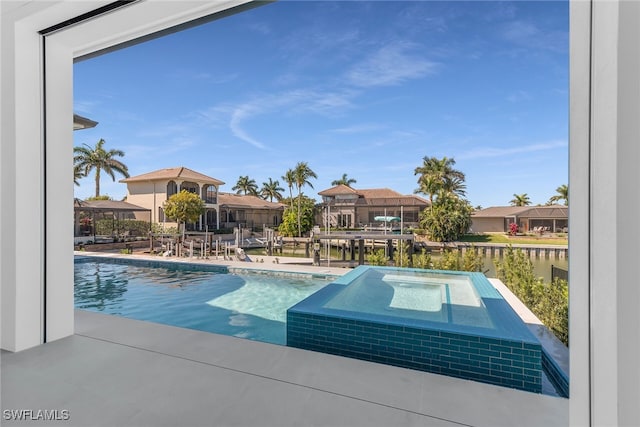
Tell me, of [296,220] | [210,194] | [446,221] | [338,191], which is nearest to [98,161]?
[210,194]

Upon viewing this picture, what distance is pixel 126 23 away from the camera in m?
2.35

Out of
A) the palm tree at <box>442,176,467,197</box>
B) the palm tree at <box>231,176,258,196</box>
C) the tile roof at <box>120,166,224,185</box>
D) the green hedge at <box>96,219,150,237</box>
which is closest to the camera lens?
the green hedge at <box>96,219,150,237</box>

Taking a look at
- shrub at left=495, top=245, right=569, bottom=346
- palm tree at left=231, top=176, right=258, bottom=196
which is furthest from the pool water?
palm tree at left=231, top=176, right=258, bottom=196

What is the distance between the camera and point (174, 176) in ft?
68.9

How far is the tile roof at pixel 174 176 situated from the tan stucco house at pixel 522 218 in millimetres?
20800

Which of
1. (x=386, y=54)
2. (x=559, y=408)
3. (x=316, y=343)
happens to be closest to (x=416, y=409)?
(x=559, y=408)

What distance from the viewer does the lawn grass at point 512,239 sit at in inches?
754

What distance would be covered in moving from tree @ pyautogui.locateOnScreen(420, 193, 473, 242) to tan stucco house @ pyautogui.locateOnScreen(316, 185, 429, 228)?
205 centimetres

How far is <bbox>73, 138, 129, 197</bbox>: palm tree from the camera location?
22.8 metres

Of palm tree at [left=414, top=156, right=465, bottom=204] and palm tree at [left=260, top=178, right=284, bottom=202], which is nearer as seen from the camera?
palm tree at [left=414, top=156, right=465, bottom=204]

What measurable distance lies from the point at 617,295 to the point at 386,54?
20.0 meters

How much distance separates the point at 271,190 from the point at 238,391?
38.7 metres

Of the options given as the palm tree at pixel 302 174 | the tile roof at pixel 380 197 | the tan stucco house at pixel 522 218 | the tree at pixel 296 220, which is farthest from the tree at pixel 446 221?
the palm tree at pixel 302 174

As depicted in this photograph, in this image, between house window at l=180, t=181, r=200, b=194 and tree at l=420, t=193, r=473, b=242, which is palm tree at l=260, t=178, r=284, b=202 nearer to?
house window at l=180, t=181, r=200, b=194
